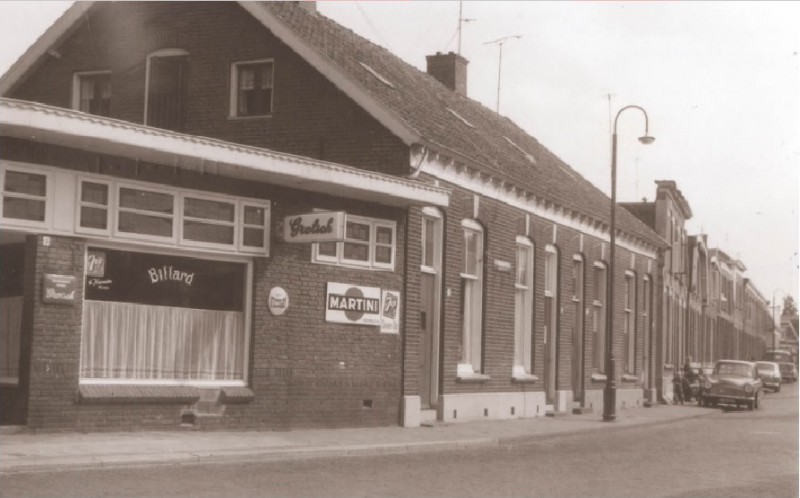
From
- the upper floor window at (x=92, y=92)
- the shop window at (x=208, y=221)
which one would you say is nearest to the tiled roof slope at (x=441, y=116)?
the upper floor window at (x=92, y=92)

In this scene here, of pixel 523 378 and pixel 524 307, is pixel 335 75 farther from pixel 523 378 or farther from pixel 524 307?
pixel 523 378

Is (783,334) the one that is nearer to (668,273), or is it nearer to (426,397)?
(668,273)

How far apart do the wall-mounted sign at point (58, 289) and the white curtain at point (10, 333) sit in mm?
938

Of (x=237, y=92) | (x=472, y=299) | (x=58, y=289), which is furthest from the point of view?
(x=472, y=299)

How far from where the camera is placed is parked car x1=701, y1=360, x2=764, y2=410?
120ft

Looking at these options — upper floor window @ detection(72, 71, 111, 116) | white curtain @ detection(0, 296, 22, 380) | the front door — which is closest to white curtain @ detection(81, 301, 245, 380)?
white curtain @ detection(0, 296, 22, 380)

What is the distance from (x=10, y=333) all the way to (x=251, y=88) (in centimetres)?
851

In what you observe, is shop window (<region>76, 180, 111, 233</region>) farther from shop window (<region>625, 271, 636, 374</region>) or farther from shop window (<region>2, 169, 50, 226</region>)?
shop window (<region>625, 271, 636, 374</region>)

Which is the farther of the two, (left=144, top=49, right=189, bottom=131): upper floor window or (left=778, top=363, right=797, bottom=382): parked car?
(left=778, top=363, right=797, bottom=382): parked car

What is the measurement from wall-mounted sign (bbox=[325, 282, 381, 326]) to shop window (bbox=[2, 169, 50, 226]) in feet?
18.1

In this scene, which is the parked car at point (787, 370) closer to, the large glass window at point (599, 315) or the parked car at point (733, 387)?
the parked car at point (733, 387)

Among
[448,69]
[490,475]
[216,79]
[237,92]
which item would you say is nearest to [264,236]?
[237,92]

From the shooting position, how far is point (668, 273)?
43.5 meters

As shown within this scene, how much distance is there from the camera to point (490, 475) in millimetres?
13070
